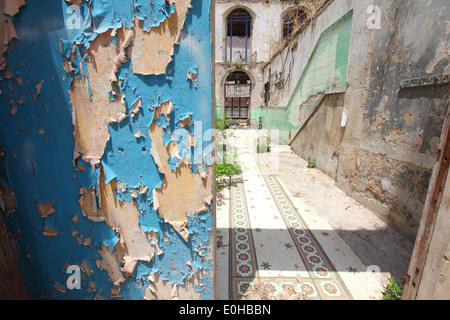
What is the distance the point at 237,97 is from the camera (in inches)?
677

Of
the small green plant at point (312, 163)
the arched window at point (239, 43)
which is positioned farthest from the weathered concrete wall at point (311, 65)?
→ the arched window at point (239, 43)

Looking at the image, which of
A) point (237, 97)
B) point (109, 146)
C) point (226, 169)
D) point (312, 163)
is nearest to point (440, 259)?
point (109, 146)

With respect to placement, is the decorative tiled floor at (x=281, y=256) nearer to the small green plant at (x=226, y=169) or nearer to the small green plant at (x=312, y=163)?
the small green plant at (x=226, y=169)

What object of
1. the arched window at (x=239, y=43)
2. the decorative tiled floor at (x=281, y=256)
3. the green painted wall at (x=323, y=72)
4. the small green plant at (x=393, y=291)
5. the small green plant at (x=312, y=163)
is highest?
the arched window at (x=239, y=43)

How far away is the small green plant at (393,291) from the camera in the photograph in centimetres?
160

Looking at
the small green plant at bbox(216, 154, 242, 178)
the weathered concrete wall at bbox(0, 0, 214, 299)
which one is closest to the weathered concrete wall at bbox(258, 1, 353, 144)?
the small green plant at bbox(216, 154, 242, 178)

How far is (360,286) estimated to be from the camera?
1.75 meters

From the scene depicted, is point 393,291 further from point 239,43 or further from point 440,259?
point 239,43

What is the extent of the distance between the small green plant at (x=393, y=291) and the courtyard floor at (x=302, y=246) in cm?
5

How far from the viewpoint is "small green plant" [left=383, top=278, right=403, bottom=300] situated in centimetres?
160

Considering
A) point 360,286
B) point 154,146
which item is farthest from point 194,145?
point 360,286

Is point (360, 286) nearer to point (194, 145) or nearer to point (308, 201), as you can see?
point (308, 201)

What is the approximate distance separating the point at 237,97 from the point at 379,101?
1505cm
